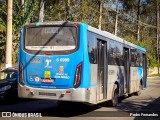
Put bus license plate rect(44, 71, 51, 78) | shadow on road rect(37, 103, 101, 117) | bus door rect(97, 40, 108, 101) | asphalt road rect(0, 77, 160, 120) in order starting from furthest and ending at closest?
bus door rect(97, 40, 108, 101) → shadow on road rect(37, 103, 101, 117) → asphalt road rect(0, 77, 160, 120) → bus license plate rect(44, 71, 51, 78)

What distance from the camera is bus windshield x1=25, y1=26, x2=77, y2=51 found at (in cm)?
1152

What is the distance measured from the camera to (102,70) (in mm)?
13062

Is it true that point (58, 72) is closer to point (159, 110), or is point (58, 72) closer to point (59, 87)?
point (59, 87)

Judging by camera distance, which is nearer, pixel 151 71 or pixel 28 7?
pixel 28 7

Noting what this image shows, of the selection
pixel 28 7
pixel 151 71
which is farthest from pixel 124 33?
pixel 28 7

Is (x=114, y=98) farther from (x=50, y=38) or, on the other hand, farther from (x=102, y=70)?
(x=50, y=38)

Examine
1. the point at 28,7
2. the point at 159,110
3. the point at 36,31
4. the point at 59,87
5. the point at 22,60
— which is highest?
the point at 28,7

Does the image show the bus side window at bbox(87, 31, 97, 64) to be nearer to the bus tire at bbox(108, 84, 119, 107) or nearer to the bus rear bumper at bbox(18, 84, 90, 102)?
the bus rear bumper at bbox(18, 84, 90, 102)

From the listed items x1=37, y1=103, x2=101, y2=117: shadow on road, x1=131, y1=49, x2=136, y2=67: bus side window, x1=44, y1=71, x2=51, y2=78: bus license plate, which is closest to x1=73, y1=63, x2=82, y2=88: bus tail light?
x1=44, y1=71, x2=51, y2=78: bus license plate

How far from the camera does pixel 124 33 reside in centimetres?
5981

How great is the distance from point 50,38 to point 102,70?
249 cm

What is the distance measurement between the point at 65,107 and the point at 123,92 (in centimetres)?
346

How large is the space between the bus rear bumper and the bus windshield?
1.36 m

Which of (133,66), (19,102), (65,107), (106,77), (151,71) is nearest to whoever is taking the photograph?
(106,77)
